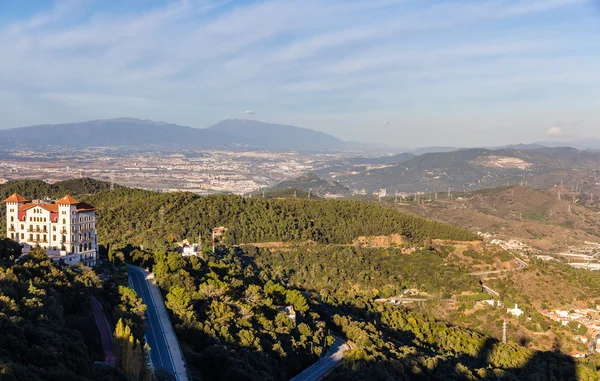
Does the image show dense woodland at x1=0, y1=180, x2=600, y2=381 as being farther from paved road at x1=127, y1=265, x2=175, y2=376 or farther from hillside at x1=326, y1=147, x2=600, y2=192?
hillside at x1=326, y1=147, x2=600, y2=192

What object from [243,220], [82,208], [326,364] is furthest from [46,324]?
[243,220]

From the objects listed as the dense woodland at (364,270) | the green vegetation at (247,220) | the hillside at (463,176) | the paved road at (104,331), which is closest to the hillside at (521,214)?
the green vegetation at (247,220)

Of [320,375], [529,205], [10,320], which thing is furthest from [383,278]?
[529,205]

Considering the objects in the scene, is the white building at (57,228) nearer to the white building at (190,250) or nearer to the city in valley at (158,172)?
the white building at (190,250)

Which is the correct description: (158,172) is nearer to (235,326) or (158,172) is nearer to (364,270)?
(364,270)

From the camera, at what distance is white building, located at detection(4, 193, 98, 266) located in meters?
27.3

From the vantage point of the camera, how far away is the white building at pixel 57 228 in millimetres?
27344

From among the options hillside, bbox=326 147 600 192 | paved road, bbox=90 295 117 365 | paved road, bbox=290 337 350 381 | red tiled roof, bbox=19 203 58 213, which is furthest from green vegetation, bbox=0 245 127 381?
hillside, bbox=326 147 600 192

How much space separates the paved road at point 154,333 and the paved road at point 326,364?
190 inches

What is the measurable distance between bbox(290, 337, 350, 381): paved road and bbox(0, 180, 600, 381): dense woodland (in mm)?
370

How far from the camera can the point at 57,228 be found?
27516 millimetres

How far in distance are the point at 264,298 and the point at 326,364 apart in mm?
5799

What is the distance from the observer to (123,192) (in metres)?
62.6

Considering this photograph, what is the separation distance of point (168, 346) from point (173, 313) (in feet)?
9.64
